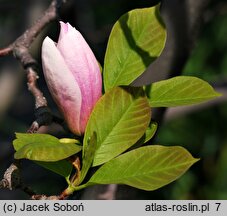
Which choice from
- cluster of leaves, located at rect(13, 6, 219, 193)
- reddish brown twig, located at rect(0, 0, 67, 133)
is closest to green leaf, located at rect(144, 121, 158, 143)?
cluster of leaves, located at rect(13, 6, 219, 193)

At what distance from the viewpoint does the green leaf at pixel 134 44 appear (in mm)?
715

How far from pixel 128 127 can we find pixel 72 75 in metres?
0.09

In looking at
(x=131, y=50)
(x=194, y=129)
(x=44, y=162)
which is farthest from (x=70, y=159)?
(x=194, y=129)

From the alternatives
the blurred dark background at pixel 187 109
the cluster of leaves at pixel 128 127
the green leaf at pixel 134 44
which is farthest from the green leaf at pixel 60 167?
the blurred dark background at pixel 187 109

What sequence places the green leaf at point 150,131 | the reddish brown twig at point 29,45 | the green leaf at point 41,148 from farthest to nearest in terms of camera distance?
the reddish brown twig at point 29,45 → the green leaf at point 150,131 → the green leaf at point 41,148

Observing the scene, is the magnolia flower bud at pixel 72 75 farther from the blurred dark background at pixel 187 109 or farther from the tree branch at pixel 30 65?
the blurred dark background at pixel 187 109

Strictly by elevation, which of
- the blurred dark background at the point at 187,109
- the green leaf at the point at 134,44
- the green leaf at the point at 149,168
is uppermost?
the green leaf at the point at 134,44

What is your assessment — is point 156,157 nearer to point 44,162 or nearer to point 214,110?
point 44,162

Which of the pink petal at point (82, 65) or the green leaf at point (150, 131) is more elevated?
the pink petal at point (82, 65)

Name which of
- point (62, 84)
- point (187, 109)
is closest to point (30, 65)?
point (62, 84)

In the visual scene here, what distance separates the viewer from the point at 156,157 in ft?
2.20

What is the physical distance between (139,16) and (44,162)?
0.64 feet

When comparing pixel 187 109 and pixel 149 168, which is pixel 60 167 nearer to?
pixel 149 168

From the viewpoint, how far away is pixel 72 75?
72 cm
